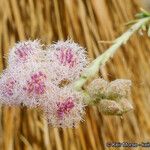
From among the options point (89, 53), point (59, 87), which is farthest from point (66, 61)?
point (89, 53)

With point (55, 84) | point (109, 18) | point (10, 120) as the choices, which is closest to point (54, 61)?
point (55, 84)

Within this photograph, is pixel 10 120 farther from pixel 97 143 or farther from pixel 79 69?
pixel 79 69

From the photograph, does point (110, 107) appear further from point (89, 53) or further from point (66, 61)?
point (89, 53)

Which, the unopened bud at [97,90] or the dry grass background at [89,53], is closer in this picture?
the unopened bud at [97,90]

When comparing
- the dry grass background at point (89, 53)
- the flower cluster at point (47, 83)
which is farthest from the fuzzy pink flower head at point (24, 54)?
the dry grass background at point (89, 53)

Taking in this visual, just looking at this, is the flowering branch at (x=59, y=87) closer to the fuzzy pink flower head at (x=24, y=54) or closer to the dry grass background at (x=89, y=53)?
the fuzzy pink flower head at (x=24, y=54)

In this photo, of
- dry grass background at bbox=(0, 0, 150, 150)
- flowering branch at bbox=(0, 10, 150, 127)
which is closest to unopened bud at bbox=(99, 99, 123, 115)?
flowering branch at bbox=(0, 10, 150, 127)

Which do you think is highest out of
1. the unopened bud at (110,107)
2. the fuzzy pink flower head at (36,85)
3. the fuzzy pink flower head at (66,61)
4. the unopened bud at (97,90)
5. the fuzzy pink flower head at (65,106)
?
the fuzzy pink flower head at (66,61)
